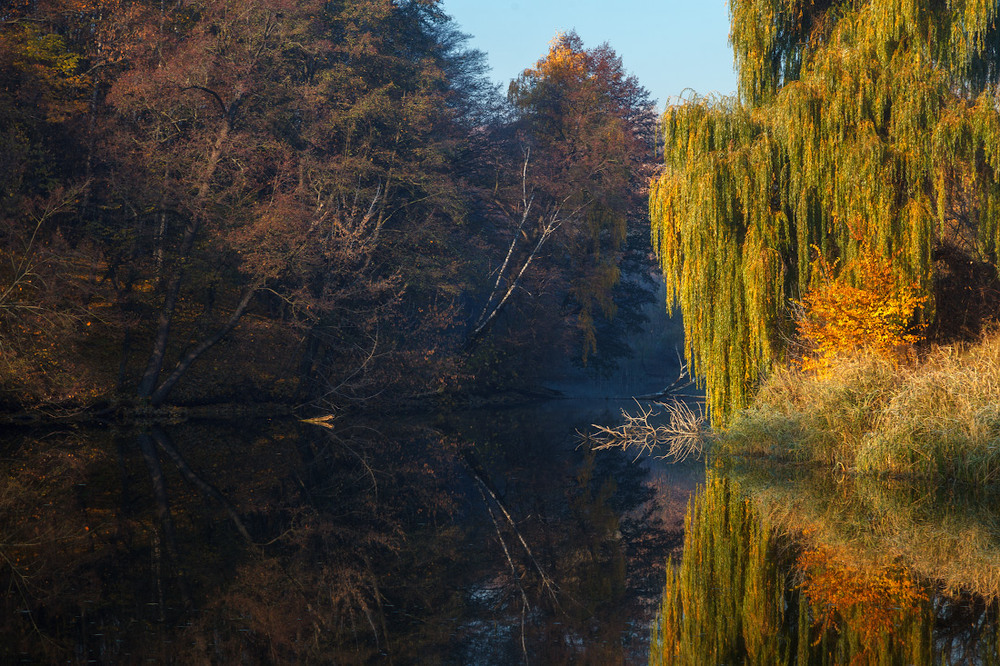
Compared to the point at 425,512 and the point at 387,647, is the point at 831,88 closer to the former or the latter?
the point at 425,512

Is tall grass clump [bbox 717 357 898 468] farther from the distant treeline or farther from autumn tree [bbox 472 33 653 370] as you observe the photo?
autumn tree [bbox 472 33 653 370]

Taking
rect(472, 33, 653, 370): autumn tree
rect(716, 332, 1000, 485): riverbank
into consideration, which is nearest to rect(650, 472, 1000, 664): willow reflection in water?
rect(716, 332, 1000, 485): riverbank

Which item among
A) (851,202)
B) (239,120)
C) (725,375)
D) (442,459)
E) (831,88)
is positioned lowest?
(442,459)

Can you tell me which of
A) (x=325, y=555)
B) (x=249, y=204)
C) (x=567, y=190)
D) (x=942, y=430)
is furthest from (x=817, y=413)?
(x=567, y=190)

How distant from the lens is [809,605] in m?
6.29

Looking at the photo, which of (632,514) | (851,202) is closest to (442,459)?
(632,514)

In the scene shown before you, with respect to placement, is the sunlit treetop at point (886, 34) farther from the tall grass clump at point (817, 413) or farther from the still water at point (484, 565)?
the still water at point (484, 565)

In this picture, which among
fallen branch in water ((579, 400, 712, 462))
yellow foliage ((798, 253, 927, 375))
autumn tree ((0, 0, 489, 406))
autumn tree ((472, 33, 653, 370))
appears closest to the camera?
yellow foliage ((798, 253, 927, 375))

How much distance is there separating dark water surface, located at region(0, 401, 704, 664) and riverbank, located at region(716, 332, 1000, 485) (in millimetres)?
1487

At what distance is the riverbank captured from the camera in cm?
1126

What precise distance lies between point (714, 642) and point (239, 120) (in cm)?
2194

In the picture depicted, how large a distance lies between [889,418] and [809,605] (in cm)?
618

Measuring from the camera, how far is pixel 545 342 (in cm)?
3447

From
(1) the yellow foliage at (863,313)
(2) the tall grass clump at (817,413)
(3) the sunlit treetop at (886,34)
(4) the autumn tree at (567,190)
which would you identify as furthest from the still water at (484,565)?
(4) the autumn tree at (567,190)
